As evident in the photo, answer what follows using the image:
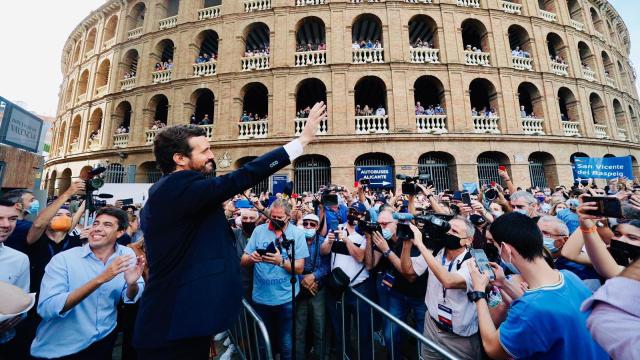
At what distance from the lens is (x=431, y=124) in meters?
13.6

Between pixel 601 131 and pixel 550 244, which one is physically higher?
pixel 601 131

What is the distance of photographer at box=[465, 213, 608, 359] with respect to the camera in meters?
1.48

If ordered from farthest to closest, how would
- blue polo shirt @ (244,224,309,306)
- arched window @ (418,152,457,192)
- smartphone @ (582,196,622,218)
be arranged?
arched window @ (418,152,457,192)
blue polo shirt @ (244,224,309,306)
smartphone @ (582,196,622,218)

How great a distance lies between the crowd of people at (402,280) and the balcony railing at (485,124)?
9902mm

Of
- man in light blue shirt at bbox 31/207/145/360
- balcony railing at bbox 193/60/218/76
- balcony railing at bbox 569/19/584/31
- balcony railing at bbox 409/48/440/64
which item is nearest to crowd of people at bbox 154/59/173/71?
balcony railing at bbox 193/60/218/76

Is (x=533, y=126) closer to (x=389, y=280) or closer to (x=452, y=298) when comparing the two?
(x=389, y=280)

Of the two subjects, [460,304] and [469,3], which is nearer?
[460,304]

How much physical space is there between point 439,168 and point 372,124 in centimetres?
412

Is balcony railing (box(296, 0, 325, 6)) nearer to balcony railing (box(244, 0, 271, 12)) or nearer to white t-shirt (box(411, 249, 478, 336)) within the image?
balcony railing (box(244, 0, 271, 12))

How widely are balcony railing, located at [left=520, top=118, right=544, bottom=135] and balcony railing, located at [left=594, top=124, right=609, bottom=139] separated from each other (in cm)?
423

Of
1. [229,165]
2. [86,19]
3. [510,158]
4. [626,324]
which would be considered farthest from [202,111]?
[626,324]

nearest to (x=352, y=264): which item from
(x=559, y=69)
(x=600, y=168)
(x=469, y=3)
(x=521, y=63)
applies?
(x=600, y=168)

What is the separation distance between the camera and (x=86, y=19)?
20.6 m

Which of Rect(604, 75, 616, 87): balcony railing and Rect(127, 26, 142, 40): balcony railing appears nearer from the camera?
Rect(604, 75, 616, 87): balcony railing
